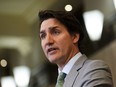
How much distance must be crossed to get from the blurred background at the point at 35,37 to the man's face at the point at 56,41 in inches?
104

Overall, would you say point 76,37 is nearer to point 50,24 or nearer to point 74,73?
point 50,24

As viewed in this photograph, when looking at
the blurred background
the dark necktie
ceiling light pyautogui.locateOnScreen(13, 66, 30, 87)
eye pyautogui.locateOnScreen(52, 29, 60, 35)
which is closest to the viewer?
the dark necktie

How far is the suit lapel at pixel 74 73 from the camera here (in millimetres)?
1504

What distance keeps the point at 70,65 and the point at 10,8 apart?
3892 millimetres

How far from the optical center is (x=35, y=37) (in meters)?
5.78

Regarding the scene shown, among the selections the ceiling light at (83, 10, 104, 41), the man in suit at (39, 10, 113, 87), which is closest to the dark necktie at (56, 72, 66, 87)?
the man in suit at (39, 10, 113, 87)

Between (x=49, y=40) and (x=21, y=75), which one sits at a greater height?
(x=49, y=40)

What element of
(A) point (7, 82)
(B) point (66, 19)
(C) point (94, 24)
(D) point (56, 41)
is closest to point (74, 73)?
(D) point (56, 41)

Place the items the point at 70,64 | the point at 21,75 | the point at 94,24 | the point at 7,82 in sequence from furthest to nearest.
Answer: the point at 21,75 → the point at 7,82 → the point at 94,24 → the point at 70,64

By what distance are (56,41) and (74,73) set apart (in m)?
0.23

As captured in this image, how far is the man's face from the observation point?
1.67 metres

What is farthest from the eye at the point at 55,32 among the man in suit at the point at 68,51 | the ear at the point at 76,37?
the ear at the point at 76,37

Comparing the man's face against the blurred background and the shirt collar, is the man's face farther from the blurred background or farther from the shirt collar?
the blurred background

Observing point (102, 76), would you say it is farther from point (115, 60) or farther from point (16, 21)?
point (16, 21)
